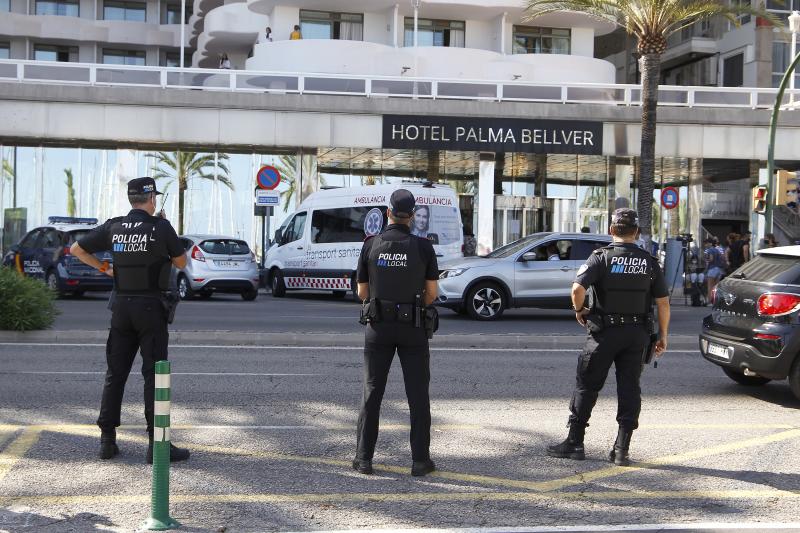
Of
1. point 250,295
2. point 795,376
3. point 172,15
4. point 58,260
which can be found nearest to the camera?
point 795,376

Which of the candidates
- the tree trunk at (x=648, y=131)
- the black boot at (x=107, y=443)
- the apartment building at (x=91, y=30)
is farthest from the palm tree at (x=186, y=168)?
the black boot at (x=107, y=443)

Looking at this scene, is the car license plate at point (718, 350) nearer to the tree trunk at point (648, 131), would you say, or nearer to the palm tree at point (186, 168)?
the tree trunk at point (648, 131)

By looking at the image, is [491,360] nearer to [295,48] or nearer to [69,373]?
[69,373]

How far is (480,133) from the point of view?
3045 centimetres

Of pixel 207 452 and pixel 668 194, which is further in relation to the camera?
pixel 668 194

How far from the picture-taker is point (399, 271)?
6.48m

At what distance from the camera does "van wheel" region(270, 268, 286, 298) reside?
2548 cm

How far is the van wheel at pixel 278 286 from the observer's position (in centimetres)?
2548

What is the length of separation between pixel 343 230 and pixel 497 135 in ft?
27.1

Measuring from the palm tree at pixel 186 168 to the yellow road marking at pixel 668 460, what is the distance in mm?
24496

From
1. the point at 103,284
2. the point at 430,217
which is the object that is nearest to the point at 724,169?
the point at 430,217

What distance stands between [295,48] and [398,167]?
225 inches

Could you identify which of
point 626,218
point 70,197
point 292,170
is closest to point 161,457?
point 626,218

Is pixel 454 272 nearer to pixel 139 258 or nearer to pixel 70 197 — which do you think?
pixel 139 258
